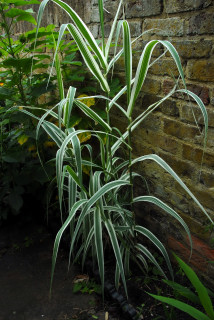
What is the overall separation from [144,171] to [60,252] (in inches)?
31.4

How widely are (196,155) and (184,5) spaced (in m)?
0.66

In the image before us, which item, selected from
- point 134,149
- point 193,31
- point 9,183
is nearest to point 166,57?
point 193,31

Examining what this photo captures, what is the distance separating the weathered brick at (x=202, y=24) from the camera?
126cm

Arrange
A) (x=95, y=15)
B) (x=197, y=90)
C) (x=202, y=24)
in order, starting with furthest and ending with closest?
(x=95, y=15) → (x=197, y=90) → (x=202, y=24)

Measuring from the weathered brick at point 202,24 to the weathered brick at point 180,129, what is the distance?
1.35 feet

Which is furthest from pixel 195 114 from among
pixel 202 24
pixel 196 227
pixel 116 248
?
pixel 116 248

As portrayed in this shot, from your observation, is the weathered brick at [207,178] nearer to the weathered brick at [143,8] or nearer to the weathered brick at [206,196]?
the weathered brick at [206,196]

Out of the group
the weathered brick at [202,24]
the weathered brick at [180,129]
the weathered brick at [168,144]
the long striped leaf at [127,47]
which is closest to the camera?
the long striped leaf at [127,47]

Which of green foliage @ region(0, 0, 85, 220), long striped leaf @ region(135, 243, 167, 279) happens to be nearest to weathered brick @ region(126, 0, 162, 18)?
green foliage @ region(0, 0, 85, 220)

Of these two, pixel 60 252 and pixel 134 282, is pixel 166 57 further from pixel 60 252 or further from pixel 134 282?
pixel 60 252

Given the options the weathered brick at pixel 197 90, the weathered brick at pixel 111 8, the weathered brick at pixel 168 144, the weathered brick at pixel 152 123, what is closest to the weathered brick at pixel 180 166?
the weathered brick at pixel 168 144

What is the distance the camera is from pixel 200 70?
1361mm

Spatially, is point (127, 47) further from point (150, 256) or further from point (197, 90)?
point (150, 256)

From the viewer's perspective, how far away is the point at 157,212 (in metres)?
1.82
